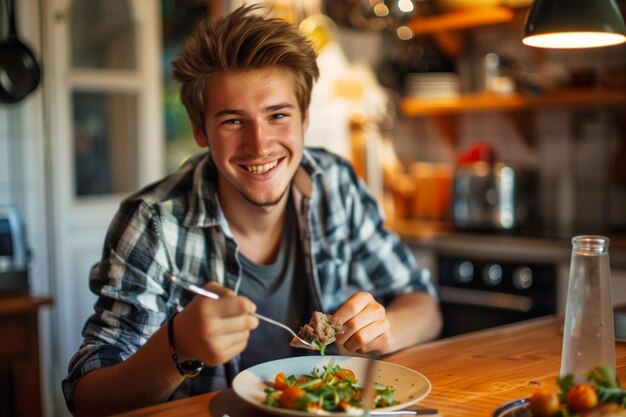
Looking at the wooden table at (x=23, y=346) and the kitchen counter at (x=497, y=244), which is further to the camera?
the kitchen counter at (x=497, y=244)

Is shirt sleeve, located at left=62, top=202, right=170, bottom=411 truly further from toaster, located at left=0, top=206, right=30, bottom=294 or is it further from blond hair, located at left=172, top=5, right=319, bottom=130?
toaster, located at left=0, top=206, right=30, bottom=294

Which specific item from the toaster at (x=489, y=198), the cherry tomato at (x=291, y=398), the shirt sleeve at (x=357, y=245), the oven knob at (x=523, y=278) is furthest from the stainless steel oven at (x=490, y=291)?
the cherry tomato at (x=291, y=398)

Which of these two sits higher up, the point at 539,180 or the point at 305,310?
the point at 539,180

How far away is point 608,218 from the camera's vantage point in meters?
3.38

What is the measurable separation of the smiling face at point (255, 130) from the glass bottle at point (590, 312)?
667 millimetres

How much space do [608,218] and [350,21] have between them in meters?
1.54

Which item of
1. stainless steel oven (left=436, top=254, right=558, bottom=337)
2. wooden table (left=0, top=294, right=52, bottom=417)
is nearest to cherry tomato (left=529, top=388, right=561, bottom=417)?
wooden table (left=0, top=294, right=52, bottom=417)

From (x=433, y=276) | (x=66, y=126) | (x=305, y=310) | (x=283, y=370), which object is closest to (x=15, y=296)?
(x=66, y=126)

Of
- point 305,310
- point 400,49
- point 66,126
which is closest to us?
point 305,310

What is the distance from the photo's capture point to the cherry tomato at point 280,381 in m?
1.13

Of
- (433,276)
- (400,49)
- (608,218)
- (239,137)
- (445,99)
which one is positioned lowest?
(433,276)

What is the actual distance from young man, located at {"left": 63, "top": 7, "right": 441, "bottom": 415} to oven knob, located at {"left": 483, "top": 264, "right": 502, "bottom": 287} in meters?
1.31

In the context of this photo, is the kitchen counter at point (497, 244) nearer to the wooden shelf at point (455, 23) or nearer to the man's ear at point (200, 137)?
the wooden shelf at point (455, 23)

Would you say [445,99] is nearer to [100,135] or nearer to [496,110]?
[496,110]
